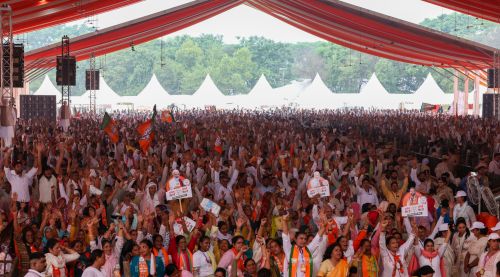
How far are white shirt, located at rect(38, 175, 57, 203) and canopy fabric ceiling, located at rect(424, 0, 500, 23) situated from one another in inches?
799

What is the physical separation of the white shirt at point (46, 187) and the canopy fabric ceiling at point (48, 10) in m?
13.8

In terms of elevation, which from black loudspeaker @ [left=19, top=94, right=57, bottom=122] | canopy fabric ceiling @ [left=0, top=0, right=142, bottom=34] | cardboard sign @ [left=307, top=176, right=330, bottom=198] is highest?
canopy fabric ceiling @ [left=0, top=0, right=142, bottom=34]

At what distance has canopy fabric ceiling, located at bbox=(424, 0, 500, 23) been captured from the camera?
3073 cm

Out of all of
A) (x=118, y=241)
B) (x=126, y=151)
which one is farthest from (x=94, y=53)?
(x=118, y=241)

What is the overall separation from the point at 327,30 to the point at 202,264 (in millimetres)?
39054

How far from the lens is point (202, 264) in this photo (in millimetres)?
9047

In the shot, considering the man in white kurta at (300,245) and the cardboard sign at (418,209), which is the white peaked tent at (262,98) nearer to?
the cardboard sign at (418,209)

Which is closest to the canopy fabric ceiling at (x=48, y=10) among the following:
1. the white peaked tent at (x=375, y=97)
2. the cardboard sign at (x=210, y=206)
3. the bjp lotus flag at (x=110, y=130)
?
the bjp lotus flag at (x=110, y=130)

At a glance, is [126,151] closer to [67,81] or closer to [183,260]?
[183,260]

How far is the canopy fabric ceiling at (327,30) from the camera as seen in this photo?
37.1 metres

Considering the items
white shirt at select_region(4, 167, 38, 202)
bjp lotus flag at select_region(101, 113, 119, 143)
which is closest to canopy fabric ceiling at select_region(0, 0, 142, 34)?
bjp lotus flag at select_region(101, 113, 119, 143)

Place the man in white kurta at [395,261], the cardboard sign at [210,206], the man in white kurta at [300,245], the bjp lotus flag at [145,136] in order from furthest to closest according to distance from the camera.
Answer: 1. the bjp lotus flag at [145,136]
2. the cardboard sign at [210,206]
3. the man in white kurta at [395,261]
4. the man in white kurta at [300,245]

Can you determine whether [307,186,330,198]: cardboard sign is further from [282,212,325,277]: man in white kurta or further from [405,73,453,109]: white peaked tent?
[405,73,453,109]: white peaked tent

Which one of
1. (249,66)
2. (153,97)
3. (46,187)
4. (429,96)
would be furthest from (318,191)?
(249,66)
